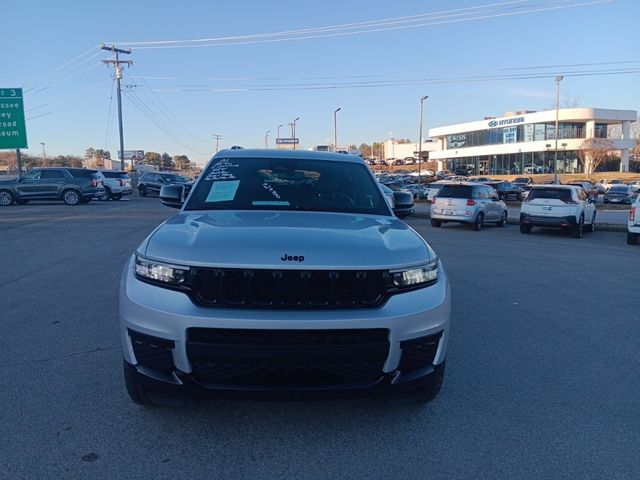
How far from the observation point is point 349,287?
10.3ft

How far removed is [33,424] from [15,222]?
1673 centimetres

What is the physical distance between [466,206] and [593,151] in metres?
63.5

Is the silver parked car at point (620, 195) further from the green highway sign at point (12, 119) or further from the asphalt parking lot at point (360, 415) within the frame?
the green highway sign at point (12, 119)

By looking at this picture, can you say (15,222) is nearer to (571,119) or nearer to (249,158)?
(249,158)

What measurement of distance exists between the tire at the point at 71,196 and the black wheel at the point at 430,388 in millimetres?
27361

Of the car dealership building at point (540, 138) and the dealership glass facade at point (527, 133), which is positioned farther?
the dealership glass facade at point (527, 133)

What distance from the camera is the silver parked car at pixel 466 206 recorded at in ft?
62.8

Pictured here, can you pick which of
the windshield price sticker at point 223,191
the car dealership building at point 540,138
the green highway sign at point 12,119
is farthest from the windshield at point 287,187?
the car dealership building at point 540,138

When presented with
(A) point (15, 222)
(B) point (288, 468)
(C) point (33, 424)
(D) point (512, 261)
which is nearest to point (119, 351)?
(C) point (33, 424)

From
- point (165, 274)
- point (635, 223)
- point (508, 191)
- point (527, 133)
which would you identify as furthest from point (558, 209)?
point (527, 133)

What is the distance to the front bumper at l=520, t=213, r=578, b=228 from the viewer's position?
16.9 m

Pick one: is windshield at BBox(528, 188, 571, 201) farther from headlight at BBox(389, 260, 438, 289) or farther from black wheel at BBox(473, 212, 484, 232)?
headlight at BBox(389, 260, 438, 289)

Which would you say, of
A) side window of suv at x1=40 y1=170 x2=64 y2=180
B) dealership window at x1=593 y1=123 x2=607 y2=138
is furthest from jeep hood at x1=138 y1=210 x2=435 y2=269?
dealership window at x1=593 y1=123 x2=607 y2=138

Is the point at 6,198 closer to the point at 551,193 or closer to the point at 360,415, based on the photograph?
the point at 551,193
